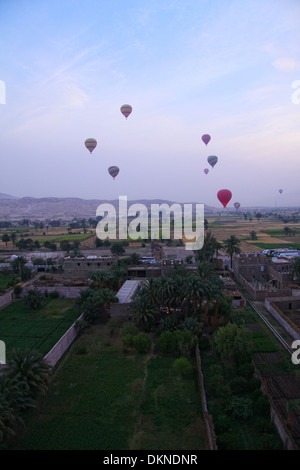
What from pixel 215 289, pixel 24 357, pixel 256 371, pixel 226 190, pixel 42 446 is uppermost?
pixel 226 190

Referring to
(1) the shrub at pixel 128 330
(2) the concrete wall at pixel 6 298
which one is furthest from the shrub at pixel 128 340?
(2) the concrete wall at pixel 6 298

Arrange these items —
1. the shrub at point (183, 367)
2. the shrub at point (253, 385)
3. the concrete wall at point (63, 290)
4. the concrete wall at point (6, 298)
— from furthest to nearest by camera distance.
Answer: the concrete wall at point (63, 290)
the concrete wall at point (6, 298)
the shrub at point (183, 367)
the shrub at point (253, 385)

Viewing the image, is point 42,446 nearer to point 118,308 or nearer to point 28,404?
point 28,404

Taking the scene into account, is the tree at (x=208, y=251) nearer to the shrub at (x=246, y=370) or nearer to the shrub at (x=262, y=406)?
the shrub at (x=246, y=370)

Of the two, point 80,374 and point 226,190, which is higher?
point 226,190

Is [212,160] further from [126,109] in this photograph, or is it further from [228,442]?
[228,442]

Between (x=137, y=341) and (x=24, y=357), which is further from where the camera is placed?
(x=137, y=341)

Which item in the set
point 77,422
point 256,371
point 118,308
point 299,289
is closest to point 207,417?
point 256,371
